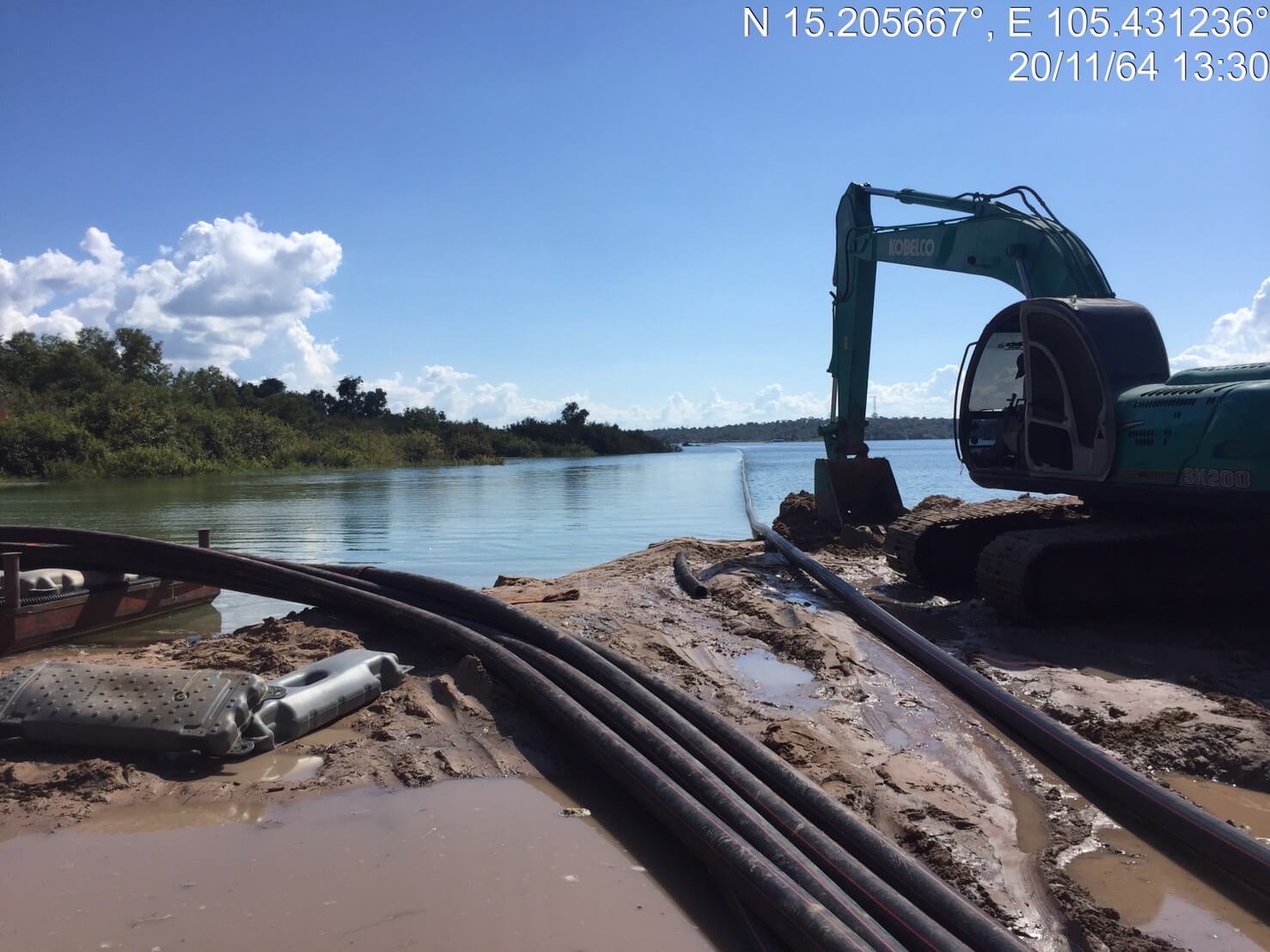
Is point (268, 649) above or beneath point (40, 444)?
beneath

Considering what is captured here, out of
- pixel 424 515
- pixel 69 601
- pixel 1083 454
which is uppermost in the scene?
pixel 1083 454

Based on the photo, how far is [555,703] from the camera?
16.4 feet

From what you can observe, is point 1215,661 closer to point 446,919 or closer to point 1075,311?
point 1075,311

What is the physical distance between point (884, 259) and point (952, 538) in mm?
5149

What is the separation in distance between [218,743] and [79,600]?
4.81m

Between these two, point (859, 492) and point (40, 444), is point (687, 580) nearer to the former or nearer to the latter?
point (859, 492)

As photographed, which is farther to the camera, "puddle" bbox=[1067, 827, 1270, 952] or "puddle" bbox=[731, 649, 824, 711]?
"puddle" bbox=[731, 649, 824, 711]

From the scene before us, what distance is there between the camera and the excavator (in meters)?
7.72

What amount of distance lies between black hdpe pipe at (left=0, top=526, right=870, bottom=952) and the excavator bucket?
8.48 meters

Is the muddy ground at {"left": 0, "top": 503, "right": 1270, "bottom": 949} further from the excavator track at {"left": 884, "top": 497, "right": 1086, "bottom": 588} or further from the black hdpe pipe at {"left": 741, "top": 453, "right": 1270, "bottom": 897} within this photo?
the excavator track at {"left": 884, "top": 497, "right": 1086, "bottom": 588}

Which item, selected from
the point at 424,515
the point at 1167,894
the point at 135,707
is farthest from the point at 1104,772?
the point at 424,515

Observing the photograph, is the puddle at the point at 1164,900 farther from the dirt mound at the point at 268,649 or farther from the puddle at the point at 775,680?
the dirt mound at the point at 268,649

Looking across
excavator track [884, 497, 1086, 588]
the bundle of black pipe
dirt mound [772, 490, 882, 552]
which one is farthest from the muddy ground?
dirt mound [772, 490, 882, 552]

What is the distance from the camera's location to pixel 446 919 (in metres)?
3.27
